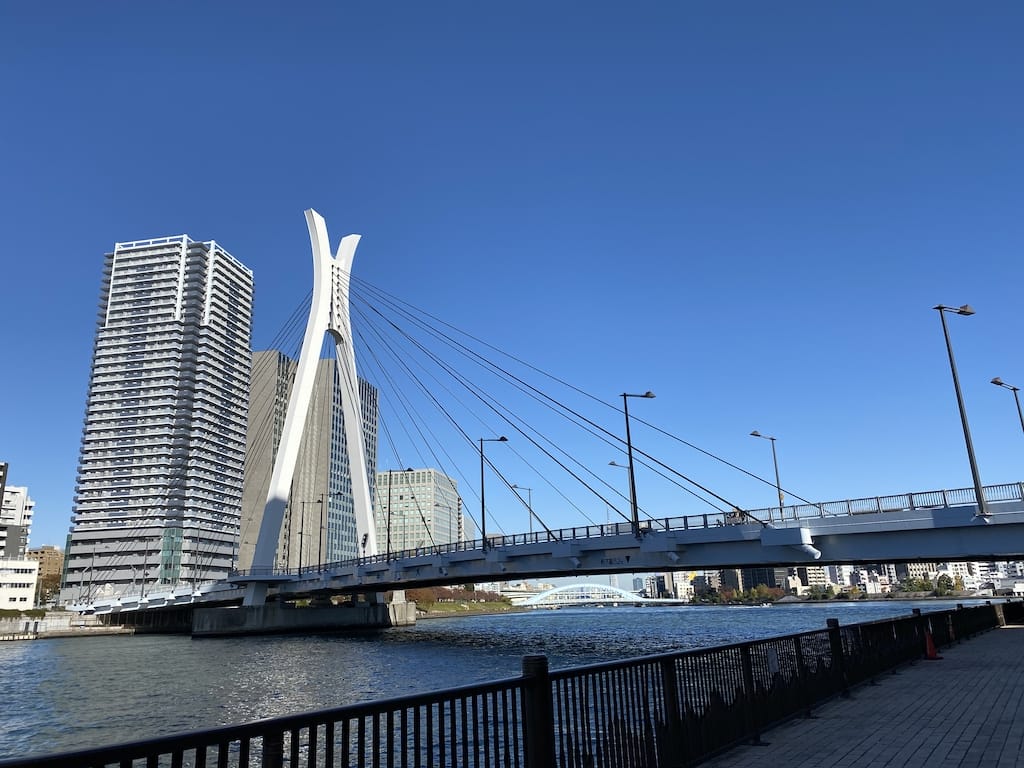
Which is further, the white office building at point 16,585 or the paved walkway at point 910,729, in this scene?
the white office building at point 16,585

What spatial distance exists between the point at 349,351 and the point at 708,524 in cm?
3705

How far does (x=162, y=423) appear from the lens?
15200 centimetres

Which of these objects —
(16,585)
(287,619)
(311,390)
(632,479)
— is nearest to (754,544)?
(632,479)

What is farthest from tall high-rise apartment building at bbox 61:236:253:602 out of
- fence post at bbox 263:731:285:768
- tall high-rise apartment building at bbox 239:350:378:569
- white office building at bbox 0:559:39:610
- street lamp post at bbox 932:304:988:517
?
fence post at bbox 263:731:285:768

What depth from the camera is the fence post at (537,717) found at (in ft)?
21.6

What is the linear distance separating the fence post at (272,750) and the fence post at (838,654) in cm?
1203

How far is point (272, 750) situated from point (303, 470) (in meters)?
168

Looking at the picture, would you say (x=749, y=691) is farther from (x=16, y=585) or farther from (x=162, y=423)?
(x=162, y=423)

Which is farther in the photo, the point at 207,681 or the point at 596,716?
the point at 207,681

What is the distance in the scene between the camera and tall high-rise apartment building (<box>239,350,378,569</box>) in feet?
526

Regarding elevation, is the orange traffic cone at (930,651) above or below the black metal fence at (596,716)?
below

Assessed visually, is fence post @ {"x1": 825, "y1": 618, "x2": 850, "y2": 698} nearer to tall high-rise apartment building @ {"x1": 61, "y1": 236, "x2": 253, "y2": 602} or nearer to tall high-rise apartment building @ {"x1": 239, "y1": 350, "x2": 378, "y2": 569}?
tall high-rise apartment building @ {"x1": 61, "y1": 236, "x2": 253, "y2": 602}

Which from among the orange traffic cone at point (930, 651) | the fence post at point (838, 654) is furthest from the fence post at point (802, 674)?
the orange traffic cone at point (930, 651)

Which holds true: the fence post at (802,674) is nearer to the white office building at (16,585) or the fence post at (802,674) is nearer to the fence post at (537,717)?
the fence post at (537,717)
